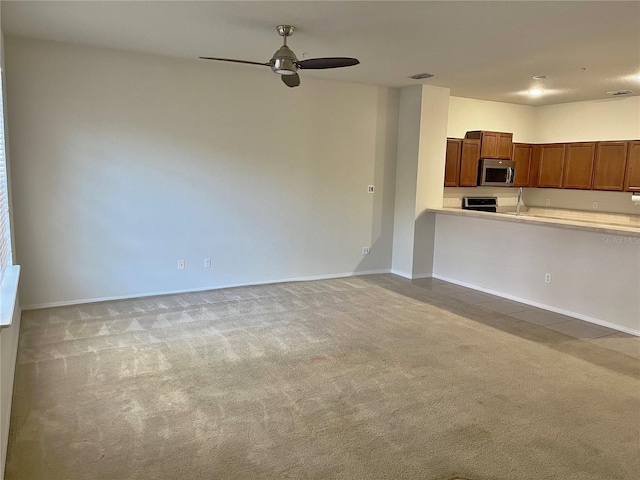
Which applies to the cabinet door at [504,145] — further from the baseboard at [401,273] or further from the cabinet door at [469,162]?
the baseboard at [401,273]

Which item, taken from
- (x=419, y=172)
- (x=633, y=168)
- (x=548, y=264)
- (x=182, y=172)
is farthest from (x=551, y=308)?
(x=182, y=172)

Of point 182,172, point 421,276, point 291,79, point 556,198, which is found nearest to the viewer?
point 291,79

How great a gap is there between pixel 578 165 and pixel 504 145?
1.20 metres

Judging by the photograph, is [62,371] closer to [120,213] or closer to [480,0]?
[120,213]

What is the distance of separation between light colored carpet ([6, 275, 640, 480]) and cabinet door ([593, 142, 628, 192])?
12.1 feet

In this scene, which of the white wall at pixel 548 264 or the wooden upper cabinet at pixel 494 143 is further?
the wooden upper cabinet at pixel 494 143

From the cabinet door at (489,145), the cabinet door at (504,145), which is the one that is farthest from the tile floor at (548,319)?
the cabinet door at (504,145)

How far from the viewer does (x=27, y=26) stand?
13.0 feet

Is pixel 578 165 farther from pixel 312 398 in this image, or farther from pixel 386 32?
pixel 312 398

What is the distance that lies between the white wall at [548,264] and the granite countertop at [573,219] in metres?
0.08

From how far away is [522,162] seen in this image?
7891 mm

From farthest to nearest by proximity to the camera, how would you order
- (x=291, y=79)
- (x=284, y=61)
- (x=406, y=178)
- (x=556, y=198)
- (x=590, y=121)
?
(x=556, y=198), (x=590, y=121), (x=406, y=178), (x=291, y=79), (x=284, y=61)

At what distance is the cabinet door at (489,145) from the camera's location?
283 inches

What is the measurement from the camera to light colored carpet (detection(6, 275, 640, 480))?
2373mm
